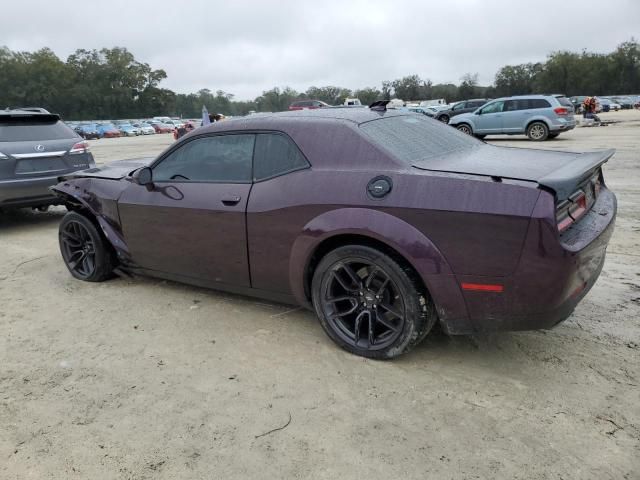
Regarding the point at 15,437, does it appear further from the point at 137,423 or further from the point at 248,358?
the point at 248,358

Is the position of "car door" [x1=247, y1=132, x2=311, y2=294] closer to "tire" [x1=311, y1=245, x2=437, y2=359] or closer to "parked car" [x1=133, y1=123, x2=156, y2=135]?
"tire" [x1=311, y1=245, x2=437, y2=359]

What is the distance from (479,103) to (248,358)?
1086 inches

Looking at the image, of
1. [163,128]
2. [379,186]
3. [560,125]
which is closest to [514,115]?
[560,125]

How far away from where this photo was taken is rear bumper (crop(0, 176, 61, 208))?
250 inches

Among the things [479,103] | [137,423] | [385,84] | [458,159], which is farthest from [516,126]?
[385,84]

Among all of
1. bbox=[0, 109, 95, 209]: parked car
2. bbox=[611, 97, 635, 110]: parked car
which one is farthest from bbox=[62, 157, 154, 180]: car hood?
bbox=[611, 97, 635, 110]: parked car

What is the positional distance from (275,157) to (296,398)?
157 cm

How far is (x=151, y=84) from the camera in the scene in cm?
10594

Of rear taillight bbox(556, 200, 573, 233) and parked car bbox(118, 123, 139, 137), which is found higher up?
parked car bbox(118, 123, 139, 137)

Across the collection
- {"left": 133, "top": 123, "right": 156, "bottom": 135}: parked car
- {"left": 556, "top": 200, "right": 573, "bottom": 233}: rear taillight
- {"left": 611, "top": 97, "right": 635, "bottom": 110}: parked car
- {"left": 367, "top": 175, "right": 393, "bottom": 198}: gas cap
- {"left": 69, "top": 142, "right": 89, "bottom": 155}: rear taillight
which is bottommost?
{"left": 556, "top": 200, "right": 573, "bottom": 233}: rear taillight

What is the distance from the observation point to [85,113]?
312 feet

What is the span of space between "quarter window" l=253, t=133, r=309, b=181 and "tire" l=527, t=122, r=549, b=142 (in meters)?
15.7

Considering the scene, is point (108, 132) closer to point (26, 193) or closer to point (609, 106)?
point (26, 193)

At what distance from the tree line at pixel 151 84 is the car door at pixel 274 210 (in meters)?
74.0
